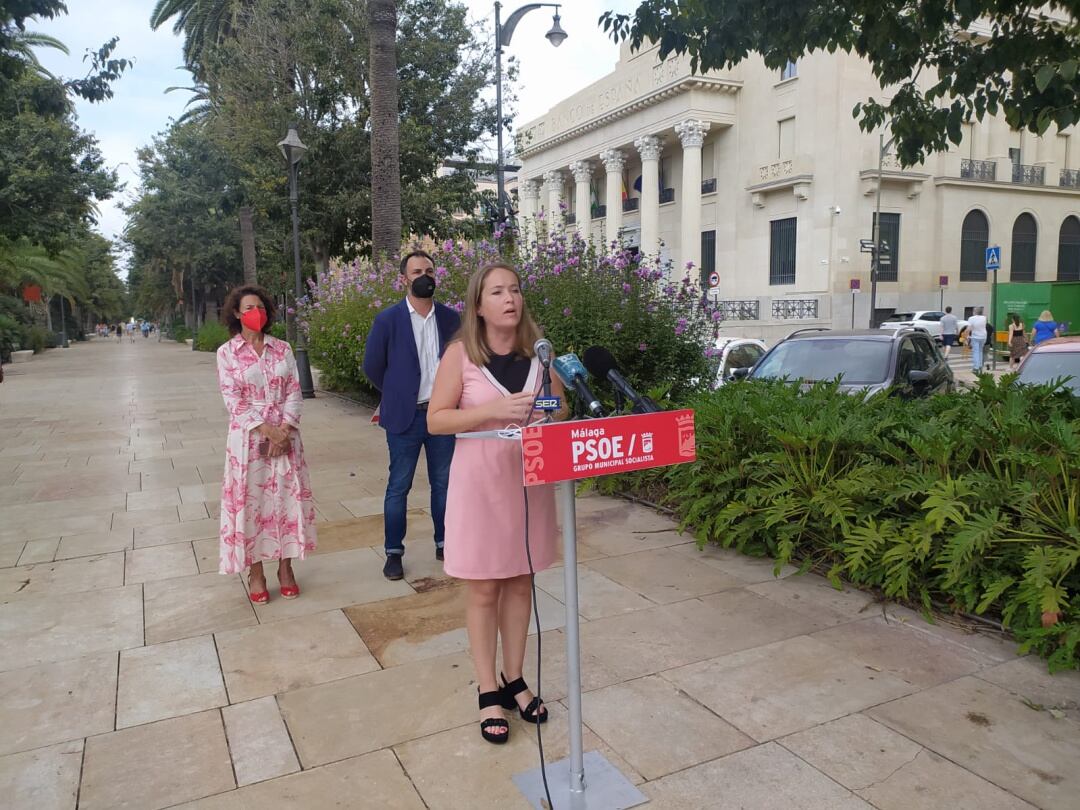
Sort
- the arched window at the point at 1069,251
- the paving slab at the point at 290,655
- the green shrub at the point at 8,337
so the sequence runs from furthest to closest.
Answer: the arched window at the point at 1069,251 < the green shrub at the point at 8,337 < the paving slab at the point at 290,655

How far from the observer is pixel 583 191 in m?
48.4

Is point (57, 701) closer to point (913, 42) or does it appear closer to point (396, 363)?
point (396, 363)

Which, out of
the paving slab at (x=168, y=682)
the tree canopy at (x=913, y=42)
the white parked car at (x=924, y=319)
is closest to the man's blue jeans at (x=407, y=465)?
the paving slab at (x=168, y=682)

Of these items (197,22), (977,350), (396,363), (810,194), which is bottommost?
(977,350)

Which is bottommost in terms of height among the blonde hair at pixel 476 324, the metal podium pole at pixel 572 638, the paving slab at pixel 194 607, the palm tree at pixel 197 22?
the paving slab at pixel 194 607

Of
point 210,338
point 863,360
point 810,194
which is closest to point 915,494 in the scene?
point 863,360

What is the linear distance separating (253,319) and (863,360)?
21.1 feet

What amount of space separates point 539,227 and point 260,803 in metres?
8.80

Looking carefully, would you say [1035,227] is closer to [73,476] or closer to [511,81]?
[511,81]

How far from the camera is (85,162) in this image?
20328 mm

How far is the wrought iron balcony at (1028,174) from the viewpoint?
40312 mm

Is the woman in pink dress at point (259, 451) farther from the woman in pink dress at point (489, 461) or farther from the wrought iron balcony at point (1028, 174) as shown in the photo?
the wrought iron balcony at point (1028, 174)

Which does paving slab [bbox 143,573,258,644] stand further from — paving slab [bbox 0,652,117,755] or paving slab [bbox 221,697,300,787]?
paving slab [bbox 221,697,300,787]

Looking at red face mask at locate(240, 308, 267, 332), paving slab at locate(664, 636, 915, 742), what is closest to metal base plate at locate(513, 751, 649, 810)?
paving slab at locate(664, 636, 915, 742)
